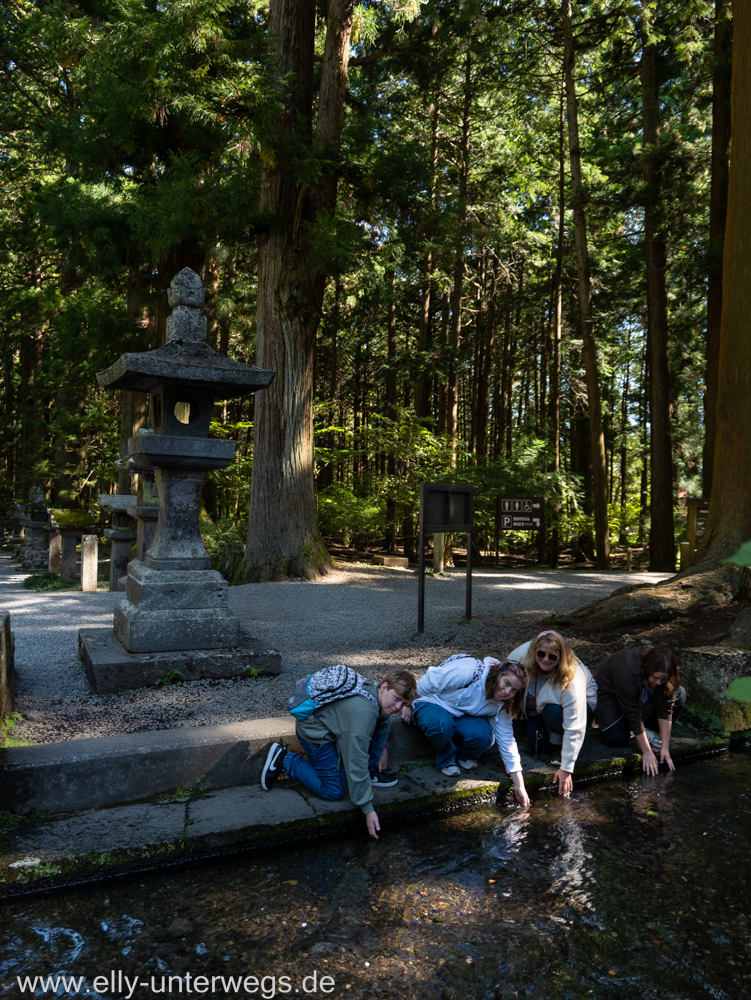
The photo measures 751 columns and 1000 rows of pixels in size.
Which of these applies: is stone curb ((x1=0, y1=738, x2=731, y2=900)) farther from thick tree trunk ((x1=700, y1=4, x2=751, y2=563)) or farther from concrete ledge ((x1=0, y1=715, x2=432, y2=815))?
thick tree trunk ((x1=700, y1=4, x2=751, y2=563))

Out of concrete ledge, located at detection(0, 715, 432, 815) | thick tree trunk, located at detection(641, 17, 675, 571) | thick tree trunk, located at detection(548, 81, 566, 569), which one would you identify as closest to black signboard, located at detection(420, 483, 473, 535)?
concrete ledge, located at detection(0, 715, 432, 815)

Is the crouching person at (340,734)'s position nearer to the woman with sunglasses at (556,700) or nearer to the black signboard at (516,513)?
the woman with sunglasses at (556,700)

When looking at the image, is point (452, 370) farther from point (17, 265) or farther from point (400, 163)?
point (17, 265)

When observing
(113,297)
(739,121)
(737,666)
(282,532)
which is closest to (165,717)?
(737,666)

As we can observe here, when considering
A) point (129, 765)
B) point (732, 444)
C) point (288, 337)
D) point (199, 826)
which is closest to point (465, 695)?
point (199, 826)

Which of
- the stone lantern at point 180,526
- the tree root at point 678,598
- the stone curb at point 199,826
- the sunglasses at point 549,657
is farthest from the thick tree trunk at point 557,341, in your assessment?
the stone curb at point 199,826

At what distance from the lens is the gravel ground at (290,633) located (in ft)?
15.5

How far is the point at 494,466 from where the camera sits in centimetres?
1825

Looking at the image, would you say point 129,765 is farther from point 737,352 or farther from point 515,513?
point 515,513

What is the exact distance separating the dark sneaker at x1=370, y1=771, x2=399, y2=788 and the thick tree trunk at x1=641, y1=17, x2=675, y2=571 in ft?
38.6

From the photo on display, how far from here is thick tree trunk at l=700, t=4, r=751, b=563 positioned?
733 cm

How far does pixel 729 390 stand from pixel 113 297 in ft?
41.4

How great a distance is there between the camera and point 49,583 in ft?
39.1

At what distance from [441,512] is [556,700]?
3346 mm
